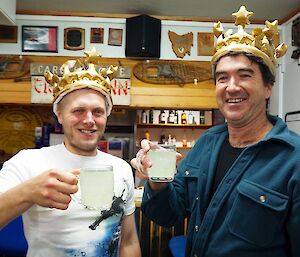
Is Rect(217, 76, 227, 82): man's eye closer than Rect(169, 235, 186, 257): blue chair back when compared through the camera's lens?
Yes

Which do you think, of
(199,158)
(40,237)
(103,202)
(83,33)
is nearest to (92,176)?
(103,202)

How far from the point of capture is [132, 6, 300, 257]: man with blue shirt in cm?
127

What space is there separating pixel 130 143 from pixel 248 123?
4.17m

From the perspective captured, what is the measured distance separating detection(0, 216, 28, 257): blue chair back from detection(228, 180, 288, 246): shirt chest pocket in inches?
68.4

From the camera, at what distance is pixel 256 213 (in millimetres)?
1302

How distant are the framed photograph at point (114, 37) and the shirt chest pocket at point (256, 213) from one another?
14.4ft

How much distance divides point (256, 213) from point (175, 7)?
4.20 meters

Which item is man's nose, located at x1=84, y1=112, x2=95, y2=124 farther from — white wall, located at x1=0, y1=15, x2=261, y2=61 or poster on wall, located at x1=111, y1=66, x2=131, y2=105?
white wall, located at x1=0, y1=15, x2=261, y2=61

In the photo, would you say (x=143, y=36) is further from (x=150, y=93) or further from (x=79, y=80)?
(x=79, y=80)

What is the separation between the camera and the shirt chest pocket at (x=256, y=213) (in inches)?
49.6

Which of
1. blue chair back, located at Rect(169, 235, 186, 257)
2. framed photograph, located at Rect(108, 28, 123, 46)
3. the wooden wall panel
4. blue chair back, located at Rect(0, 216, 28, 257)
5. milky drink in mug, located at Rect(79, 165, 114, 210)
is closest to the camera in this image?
milky drink in mug, located at Rect(79, 165, 114, 210)

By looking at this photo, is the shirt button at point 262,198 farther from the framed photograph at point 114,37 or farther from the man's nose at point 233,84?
the framed photograph at point 114,37

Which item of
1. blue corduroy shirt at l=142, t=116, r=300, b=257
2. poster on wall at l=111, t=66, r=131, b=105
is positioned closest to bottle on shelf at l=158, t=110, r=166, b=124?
poster on wall at l=111, t=66, r=131, b=105

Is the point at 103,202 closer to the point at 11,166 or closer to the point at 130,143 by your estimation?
the point at 11,166
